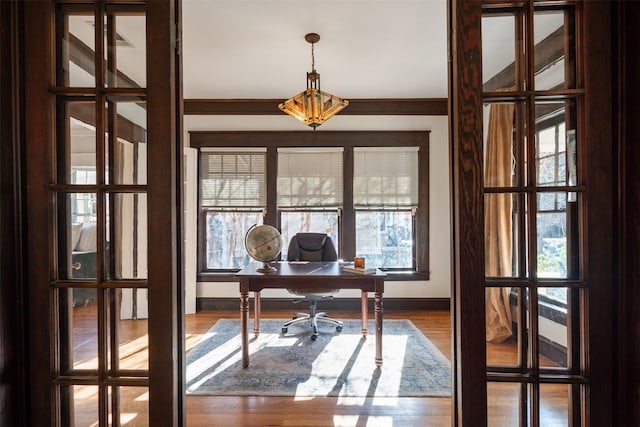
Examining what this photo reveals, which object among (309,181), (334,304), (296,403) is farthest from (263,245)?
(334,304)

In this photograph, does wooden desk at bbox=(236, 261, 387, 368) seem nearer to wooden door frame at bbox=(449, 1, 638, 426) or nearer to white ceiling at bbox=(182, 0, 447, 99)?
wooden door frame at bbox=(449, 1, 638, 426)

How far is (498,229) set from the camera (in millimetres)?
1206

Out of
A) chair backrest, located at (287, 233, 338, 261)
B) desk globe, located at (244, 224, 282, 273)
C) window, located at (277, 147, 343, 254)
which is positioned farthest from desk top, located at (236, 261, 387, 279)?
window, located at (277, 147, 343, 254)

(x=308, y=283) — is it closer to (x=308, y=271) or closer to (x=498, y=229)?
(x=308, y=271)

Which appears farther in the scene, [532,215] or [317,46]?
[317,46]

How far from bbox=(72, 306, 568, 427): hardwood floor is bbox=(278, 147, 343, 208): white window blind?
151 centimetres

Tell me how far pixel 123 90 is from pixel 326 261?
2837mm

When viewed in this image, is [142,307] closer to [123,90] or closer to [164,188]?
[164,188]

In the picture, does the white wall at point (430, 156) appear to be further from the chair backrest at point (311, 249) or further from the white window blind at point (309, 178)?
the chair backrest at point (311, 249)

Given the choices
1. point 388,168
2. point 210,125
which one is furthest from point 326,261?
point 210,125

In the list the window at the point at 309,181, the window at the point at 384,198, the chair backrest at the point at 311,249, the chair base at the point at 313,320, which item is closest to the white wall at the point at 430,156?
the window at the point at 384,198

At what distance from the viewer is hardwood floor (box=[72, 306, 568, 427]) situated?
1204mm

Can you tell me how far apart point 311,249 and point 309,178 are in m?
1.15

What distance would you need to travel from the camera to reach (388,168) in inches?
178
